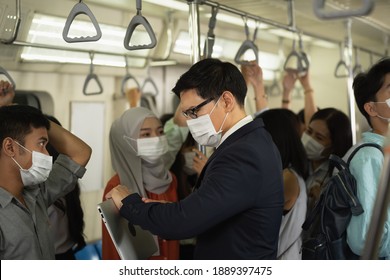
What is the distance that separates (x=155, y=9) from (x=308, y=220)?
281 cm

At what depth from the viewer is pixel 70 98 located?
4359 millimetres

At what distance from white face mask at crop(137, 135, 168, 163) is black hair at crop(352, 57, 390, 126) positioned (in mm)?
1189

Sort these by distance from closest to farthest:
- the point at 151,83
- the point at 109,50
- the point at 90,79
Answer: the point at 90,79 < the point at 109,50 < the point at 151,83

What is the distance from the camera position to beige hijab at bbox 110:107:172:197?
3.12m

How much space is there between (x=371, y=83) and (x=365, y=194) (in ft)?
2.02

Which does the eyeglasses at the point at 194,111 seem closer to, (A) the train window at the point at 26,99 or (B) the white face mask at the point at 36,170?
(B) the white face mask at the point at 36,170

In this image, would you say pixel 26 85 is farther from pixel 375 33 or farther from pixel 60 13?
pixel 375 33

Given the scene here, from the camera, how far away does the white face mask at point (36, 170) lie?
7.51ft

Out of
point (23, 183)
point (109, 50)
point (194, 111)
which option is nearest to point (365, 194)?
point (194, 111)

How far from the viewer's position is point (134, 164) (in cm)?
316

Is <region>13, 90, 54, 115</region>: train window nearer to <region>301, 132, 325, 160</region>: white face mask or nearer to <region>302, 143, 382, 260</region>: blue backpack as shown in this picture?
<region>301, 132, 325, 160</region>: white face mask

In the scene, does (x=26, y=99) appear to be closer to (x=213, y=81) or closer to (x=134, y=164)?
(x=134, y=164)
